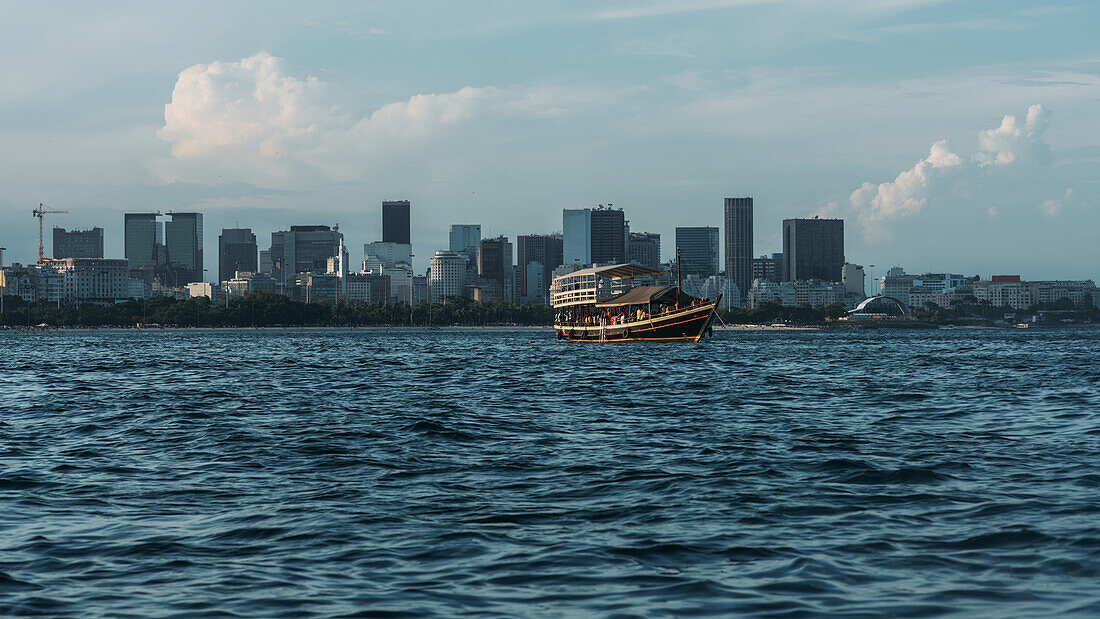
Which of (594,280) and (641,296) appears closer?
(641,296)

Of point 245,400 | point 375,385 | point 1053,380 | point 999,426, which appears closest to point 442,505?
point 999,426

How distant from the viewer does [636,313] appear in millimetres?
135125

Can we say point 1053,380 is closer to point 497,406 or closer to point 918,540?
point 497,406

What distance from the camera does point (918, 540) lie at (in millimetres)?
15766

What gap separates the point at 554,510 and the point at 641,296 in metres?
118

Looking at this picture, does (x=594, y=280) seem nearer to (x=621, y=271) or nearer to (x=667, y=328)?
(x=621, y=271)

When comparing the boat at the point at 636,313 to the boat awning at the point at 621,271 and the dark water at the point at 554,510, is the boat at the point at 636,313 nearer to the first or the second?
the boat awning at the point at 621,271

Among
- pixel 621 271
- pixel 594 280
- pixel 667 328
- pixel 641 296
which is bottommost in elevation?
pixel 667 328

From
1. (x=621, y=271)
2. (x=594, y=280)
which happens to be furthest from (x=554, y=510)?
(x=594, y=280)

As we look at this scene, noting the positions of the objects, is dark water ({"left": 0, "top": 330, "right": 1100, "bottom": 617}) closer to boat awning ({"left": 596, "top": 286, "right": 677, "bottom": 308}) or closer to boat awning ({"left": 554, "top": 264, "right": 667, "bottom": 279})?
boat awning ({"left": 596, "top": 286, "right": 677, "bottom": 308})

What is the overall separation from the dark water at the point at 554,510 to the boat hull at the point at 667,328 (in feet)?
290

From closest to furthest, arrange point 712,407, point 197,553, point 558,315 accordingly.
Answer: point 197,553 → point 712,407 → point 558,315

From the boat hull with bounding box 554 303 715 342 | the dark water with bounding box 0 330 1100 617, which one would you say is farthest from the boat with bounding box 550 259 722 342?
the dark water with bounding box 0 330 1100 617

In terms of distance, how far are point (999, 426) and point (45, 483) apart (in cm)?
2639
